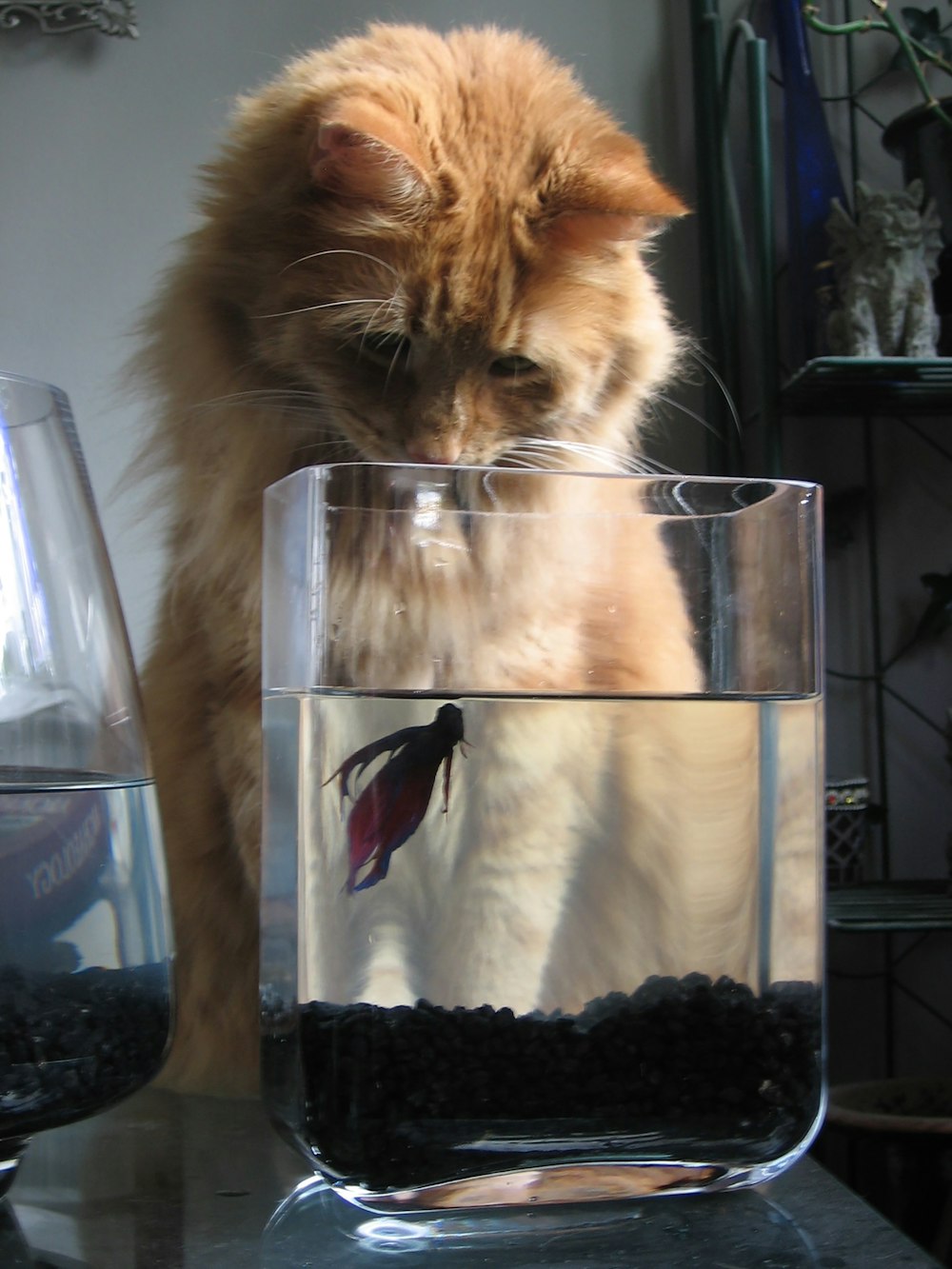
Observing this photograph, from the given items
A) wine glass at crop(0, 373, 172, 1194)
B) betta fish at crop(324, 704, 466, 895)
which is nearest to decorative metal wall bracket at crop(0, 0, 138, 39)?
wine glass at crop(0, 373, 172, 1194)

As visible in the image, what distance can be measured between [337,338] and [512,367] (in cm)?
14

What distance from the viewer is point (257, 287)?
2.95 ft

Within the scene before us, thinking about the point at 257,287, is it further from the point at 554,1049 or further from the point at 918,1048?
the point at 918,1048

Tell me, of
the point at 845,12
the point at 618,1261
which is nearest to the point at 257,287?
the point at 618,1261

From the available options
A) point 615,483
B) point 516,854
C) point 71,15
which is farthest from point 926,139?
point 516,854

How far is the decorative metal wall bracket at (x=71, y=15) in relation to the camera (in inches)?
55.0

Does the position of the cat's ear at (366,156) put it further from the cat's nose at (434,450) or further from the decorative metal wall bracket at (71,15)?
the decorative metal wall bracket at (71,15)

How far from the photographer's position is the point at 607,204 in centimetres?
86

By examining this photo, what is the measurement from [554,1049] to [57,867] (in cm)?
22

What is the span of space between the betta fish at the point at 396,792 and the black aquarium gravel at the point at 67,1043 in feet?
0.41

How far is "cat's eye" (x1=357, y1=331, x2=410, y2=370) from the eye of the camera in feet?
2.87

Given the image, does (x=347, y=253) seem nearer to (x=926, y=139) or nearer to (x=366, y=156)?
(x=366, y=156)

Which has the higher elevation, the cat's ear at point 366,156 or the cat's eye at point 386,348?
the cat's ear at point 366,156

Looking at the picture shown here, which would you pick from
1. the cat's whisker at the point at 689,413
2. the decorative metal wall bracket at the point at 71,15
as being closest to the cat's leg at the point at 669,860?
the cat's whisker at the point at 689,413
